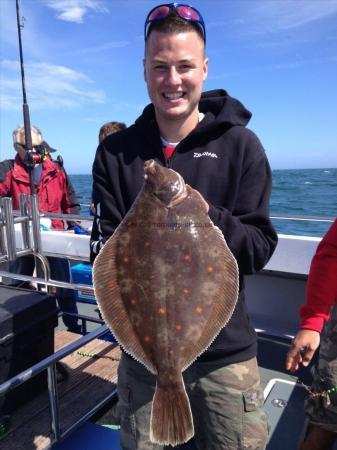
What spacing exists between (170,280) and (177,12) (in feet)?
4.05

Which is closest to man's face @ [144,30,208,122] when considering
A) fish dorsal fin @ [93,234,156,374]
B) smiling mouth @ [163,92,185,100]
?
smiling mouth @ [163,92,185,100]

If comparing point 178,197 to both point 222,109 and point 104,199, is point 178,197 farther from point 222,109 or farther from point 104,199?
point 222,109

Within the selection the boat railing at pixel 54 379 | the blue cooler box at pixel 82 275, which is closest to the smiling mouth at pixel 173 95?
the boat railing at pixel 54 379

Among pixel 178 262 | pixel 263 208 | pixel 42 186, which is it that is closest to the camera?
pixel 178 262

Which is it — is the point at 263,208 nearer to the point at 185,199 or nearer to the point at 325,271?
the point at 185,199

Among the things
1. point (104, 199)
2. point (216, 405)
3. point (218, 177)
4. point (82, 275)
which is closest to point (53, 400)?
point (216, 405)

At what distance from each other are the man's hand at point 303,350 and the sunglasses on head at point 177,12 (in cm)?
164

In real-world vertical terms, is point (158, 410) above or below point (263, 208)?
below

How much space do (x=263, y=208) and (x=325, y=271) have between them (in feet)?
2.38

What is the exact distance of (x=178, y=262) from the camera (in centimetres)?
159

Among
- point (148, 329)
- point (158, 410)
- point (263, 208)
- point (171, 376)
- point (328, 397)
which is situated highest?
point (263, 208)

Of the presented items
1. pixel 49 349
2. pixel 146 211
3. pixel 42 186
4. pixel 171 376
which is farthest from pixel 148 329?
pixel 42 186

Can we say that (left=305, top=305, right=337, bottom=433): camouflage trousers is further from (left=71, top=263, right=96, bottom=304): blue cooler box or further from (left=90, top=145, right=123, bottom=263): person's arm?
(left=71, top=263, right=96, bottom=304): blue cooler box

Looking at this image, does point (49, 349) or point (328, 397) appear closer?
point (328, 397)
